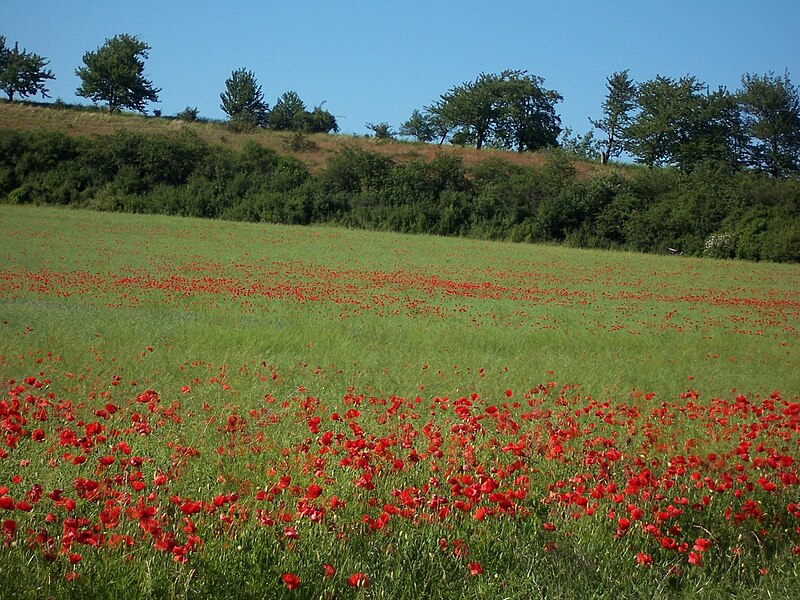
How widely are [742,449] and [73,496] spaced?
410 cm

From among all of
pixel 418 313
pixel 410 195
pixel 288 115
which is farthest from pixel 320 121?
pixel 418 313

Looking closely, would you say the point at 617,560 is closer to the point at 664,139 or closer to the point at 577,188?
the point at 577,188

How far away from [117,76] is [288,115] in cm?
1991

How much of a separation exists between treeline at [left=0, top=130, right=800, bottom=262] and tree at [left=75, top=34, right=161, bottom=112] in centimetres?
2969

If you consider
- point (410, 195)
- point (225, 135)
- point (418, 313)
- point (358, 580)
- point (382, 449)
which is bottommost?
point (418, 313)

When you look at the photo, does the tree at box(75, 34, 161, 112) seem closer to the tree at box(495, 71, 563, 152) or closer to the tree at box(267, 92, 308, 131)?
the tree at box(267, 92, 308, 131)

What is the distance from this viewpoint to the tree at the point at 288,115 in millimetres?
79125

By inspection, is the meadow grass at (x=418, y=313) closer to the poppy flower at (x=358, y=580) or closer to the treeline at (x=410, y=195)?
the poppy flower at (x=358, y=580)

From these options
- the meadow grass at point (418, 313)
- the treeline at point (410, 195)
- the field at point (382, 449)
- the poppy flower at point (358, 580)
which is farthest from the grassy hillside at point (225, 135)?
the poppy flower at point (358, 580)

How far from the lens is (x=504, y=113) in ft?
250

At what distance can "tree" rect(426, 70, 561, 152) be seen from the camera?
76.1 metres

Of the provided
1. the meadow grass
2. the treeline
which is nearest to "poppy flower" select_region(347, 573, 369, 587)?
the meadow grass

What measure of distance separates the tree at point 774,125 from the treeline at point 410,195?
1199cm

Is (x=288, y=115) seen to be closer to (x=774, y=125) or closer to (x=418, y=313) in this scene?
(x=774, y=125)
